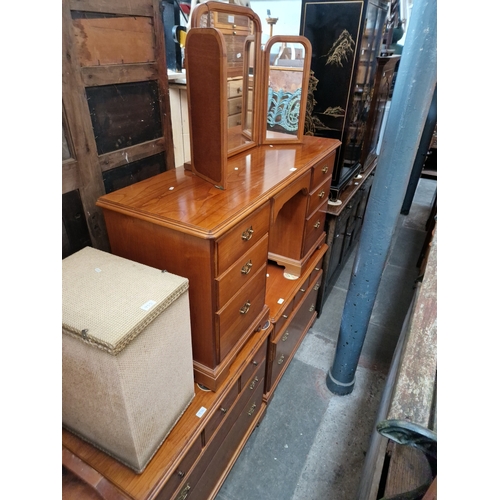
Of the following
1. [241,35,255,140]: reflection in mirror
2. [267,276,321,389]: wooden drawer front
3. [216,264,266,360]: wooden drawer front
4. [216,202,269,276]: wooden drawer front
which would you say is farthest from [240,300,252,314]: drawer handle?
[241,35,255,140]: reflection in mirror

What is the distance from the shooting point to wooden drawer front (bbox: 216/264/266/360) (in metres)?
1.24

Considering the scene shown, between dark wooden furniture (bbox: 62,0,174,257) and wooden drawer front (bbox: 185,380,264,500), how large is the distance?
1.01 m

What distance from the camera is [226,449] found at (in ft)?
5.12

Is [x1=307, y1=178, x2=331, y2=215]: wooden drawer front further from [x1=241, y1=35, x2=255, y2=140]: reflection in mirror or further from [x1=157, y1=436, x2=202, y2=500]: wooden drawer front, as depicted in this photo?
[x1=157, y1=436, x2=202, y2=500]: wooden drawer front

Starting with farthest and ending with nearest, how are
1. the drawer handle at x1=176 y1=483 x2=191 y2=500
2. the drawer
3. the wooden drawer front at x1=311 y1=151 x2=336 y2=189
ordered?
1. the wooden drawer front at x1=311 y1=151 x2=336 y2=189
2. the drawer
3. the drawer handle at x1=176 y1=483 x2=191 y2=500

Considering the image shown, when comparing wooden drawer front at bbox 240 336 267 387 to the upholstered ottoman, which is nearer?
the upholstered ottoman

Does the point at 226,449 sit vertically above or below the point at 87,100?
below

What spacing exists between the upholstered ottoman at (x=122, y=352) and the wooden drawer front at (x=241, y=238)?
16 cm

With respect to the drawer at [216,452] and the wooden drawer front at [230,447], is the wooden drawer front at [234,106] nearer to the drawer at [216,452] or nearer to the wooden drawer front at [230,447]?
the drawer at [216,452]

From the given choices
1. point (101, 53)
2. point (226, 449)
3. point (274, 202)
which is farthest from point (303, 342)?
point (101, 53)

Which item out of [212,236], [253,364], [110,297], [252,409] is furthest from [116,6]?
[252,409]

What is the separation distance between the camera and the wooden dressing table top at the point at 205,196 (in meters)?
1.07

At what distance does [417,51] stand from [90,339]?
1.39 meters
